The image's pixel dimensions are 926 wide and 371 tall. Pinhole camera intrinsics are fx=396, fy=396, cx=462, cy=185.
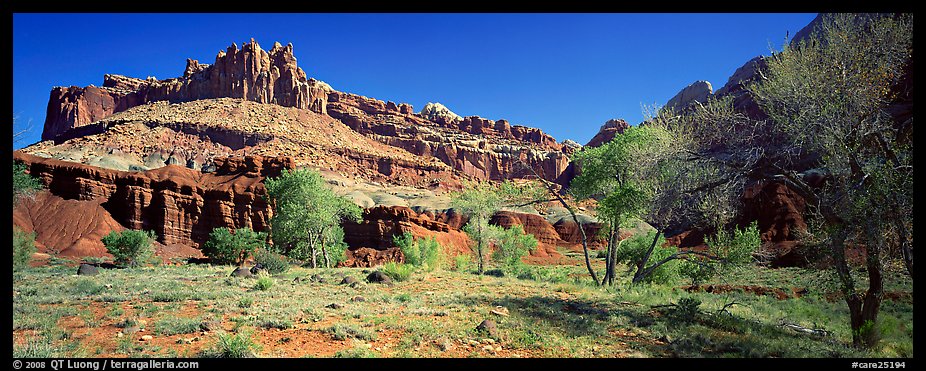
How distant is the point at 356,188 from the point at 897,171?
10095cm

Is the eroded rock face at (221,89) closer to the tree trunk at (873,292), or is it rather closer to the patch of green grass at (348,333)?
the patch of green grass at (348,333)

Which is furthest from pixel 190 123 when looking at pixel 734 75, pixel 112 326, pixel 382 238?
pixel 734 75

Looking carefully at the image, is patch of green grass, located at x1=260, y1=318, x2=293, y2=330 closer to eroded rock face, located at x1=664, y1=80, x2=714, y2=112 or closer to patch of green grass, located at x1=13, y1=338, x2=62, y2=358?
patch of green grass, located at x1=13, y1=338, x2=62, y2=358

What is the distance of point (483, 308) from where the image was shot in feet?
32.6

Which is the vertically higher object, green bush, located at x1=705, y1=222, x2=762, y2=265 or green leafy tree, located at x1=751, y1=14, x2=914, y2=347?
green leafy tree, located at x1=751, y1=14, x2=914, y2=347

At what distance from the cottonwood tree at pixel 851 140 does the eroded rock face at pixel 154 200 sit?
54.3 meters

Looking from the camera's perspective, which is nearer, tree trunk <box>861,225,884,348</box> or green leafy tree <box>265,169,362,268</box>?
tree trunk <box>861,225,884,348</box>

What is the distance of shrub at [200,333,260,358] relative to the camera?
5469 millimetres

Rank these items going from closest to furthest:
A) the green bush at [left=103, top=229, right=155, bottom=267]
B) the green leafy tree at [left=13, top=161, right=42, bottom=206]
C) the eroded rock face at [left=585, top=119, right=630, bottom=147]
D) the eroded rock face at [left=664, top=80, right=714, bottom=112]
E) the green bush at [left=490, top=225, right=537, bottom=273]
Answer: the green leafy tree at [left=13, top=161, right=42, bottom=206]
the green bush at [left=103, top=229, right=155, bottom=267]
the green bush at [left=490, top=225, right=537, bottom=273]
the eroded rock face at [left=664, top=80, right=714, bottom=112]
the eroded rock face at [left=585, top=119, right=630, bottom=147]

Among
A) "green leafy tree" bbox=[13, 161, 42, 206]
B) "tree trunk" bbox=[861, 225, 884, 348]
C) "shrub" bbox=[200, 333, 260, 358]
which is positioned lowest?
"shrub" bbox=[200, 333, 260, 358]

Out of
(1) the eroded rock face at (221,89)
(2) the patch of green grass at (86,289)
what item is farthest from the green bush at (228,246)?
(1) the eroded rock face at (221,89)

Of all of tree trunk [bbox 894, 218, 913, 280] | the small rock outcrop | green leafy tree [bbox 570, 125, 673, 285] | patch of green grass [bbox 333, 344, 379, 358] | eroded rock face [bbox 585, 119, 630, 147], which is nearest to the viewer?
patch of green grass [bbox 333, 344, 379, 358]

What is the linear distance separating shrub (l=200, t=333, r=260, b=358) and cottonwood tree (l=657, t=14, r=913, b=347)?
946cm

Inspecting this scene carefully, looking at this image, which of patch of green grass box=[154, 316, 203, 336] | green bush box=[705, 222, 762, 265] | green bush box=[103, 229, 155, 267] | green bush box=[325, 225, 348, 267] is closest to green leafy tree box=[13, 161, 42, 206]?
patch of green grass box=[154, 316, 203, 336]
